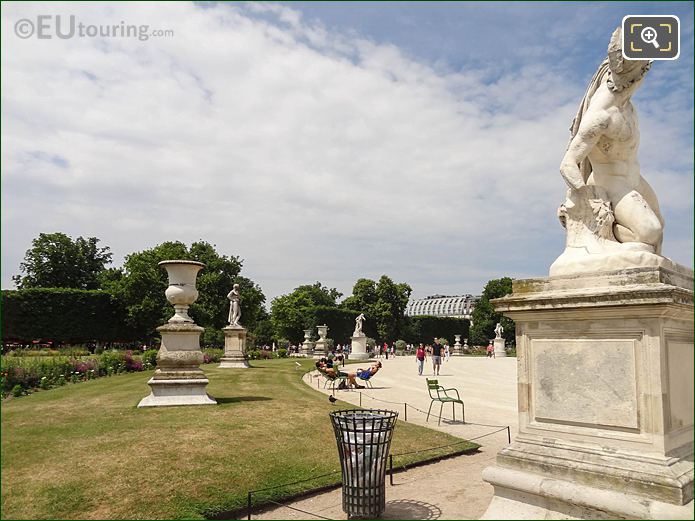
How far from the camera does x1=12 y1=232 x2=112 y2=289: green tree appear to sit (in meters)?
47.1

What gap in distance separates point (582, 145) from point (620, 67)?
0.73m

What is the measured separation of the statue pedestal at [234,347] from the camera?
71.7 ft

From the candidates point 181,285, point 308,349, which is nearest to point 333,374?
point 181,285

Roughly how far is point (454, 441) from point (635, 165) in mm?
5780

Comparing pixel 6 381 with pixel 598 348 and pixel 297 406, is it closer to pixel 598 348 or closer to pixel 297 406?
pixel 297 406

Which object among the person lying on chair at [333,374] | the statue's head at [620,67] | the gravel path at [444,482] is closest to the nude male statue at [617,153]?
the statue's head at [620,67]

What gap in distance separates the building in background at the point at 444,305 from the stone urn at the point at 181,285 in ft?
411

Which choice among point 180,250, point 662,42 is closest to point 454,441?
point 662,42

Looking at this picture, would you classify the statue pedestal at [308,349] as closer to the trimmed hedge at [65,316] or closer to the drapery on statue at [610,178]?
the trimmed hedge at [65,316]

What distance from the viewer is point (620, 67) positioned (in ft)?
14.7

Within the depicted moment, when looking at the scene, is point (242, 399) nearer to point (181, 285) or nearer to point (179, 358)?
point (179, 358)

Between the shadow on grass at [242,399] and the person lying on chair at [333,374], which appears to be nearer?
the shadow on grass at [242,399]

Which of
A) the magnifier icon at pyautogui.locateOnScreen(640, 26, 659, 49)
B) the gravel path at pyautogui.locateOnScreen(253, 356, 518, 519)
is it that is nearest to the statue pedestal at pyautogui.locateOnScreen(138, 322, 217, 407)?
the gravel path at pyautogui.locateOnScreen(253, 356, 518, 519)

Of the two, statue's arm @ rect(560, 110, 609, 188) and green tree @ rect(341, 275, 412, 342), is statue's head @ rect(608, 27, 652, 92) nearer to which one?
statue's arm @ rect(560, 110, 609, 188)
